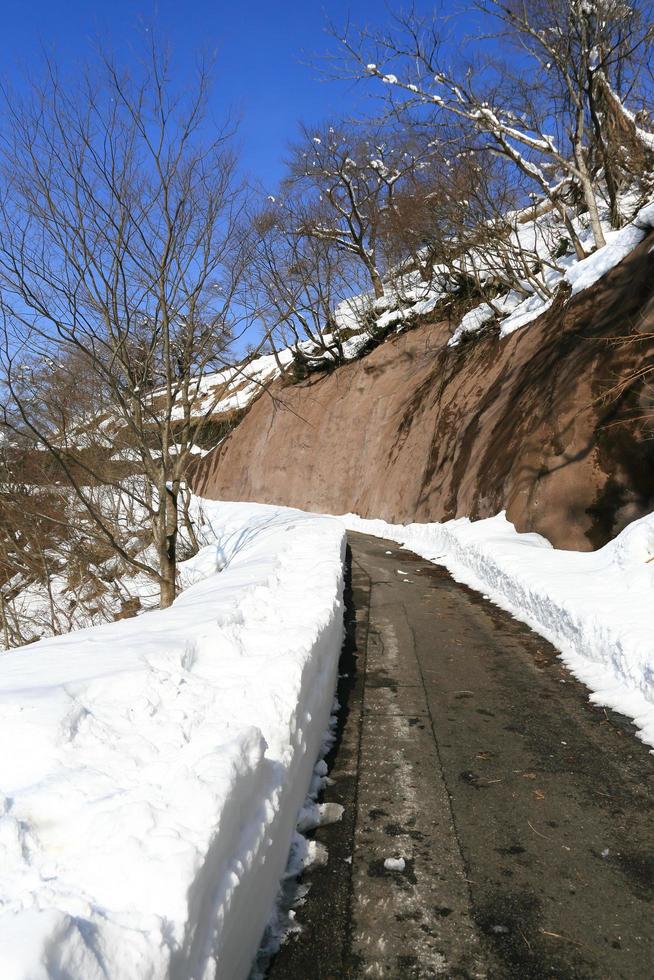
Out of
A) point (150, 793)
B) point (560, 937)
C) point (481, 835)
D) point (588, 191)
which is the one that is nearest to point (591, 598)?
point (481, 835)

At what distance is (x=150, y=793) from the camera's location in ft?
8.29

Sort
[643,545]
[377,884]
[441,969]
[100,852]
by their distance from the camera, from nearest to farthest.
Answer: [100,852] < [441,969] < [377,884] < [643,545]

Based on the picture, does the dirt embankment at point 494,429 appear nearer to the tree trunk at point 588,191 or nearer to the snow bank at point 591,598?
the snow bank at point 591,598

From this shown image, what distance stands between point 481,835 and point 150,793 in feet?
6.24

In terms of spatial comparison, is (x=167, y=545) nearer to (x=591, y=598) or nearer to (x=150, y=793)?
(x=591, y=598)

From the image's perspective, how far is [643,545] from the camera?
314 inches

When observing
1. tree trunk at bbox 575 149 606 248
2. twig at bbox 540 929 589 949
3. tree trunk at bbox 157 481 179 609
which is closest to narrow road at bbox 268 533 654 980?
twig at bbox 540 929 589 949

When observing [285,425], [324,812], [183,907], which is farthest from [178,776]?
[285,425]

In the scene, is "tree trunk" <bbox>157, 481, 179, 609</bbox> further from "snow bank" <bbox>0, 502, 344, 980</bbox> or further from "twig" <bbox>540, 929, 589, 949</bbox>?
"twig" <bbox>540, 929, 589, 949</bbox>

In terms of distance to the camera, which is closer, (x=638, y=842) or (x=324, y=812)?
(x=638, y=842)

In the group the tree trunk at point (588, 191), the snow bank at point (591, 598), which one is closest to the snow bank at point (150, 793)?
the snow bank at point (591, 598)

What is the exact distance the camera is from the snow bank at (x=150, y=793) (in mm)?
1811

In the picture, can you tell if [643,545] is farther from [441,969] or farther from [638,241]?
[638,241]

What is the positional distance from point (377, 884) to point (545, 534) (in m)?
10.3
